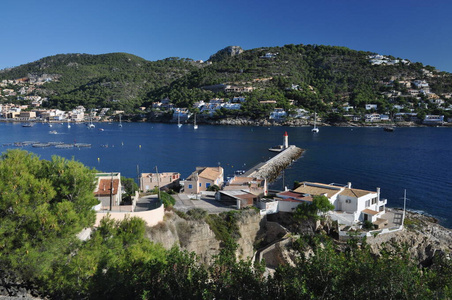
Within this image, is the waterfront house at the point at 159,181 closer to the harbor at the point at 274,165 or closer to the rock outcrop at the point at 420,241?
the harbor at the point at 274,165

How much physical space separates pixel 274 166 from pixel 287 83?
8714cm

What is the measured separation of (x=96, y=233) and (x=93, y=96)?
14336cm

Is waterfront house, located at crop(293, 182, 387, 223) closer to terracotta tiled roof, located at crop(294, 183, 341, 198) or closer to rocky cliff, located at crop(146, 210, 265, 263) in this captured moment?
terracotta tiled roof, located at crop(294, 183, 341, 198)

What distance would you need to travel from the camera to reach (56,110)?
120438 millimetres

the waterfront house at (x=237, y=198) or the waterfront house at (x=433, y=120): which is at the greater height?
the waterfront house at (x=433, y=120)

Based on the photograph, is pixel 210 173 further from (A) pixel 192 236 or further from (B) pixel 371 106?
(B) pixel 371 106

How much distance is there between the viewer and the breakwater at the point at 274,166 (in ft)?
103

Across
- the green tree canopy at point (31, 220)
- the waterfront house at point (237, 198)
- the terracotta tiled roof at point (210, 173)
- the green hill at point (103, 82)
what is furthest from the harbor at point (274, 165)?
the green hill at point (103, 82)

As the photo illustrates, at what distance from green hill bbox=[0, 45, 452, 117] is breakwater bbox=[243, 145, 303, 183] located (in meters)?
56.7

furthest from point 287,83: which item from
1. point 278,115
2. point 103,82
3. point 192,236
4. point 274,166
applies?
point 192,236

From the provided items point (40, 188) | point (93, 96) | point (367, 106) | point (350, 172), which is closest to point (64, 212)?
point (40, 188)

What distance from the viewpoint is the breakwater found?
31484mm

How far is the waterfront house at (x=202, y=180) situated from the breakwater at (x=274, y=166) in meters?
6.97

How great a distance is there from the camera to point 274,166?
1398 inches
